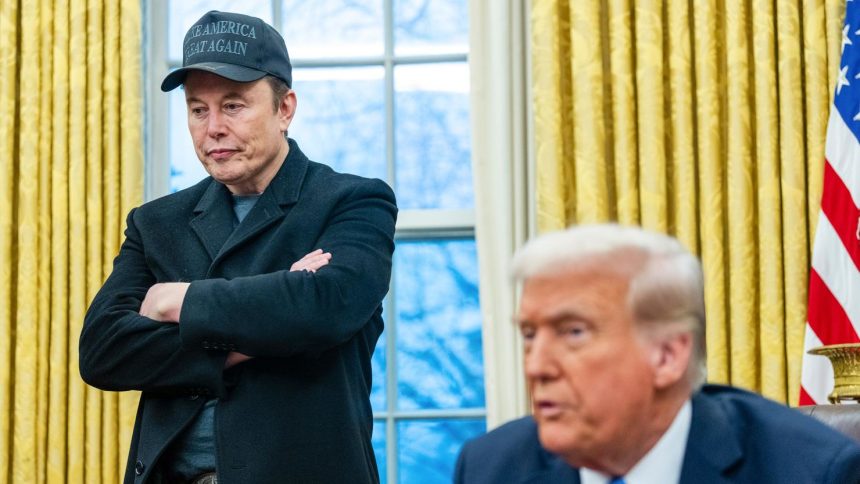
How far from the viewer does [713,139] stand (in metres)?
4.13

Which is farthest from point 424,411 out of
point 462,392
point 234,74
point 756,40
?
point 234,74

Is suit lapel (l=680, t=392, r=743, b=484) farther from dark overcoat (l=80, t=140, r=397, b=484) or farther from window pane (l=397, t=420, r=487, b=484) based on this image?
window pane (l=397, t=420, r=487, b=484)

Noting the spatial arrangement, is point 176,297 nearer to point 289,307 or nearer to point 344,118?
point 289,307

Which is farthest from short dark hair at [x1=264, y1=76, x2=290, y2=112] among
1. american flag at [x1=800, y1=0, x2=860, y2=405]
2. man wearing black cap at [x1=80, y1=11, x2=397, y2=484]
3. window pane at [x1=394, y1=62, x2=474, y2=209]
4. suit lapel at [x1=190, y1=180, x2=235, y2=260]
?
american flag at [x1=800, y1=0, x2=860, y2=405]

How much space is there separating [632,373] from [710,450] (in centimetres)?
16

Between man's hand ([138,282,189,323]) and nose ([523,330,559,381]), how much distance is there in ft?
4.17

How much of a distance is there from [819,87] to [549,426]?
9.60ft

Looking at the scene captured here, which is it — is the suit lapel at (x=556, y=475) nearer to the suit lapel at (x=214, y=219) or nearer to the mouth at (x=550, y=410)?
the mouth at (x=550, y=410)

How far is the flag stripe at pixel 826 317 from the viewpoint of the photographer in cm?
384

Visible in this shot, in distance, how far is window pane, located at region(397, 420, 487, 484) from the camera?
14.9ft

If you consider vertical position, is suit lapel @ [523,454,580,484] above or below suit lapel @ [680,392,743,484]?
below

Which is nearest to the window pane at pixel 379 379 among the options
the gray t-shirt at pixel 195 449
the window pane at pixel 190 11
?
the window pane at pixel 190 11

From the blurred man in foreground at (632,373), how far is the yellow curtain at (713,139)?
2.57 metres

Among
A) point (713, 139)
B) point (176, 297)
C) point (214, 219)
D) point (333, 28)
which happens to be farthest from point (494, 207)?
point (176, 297)
